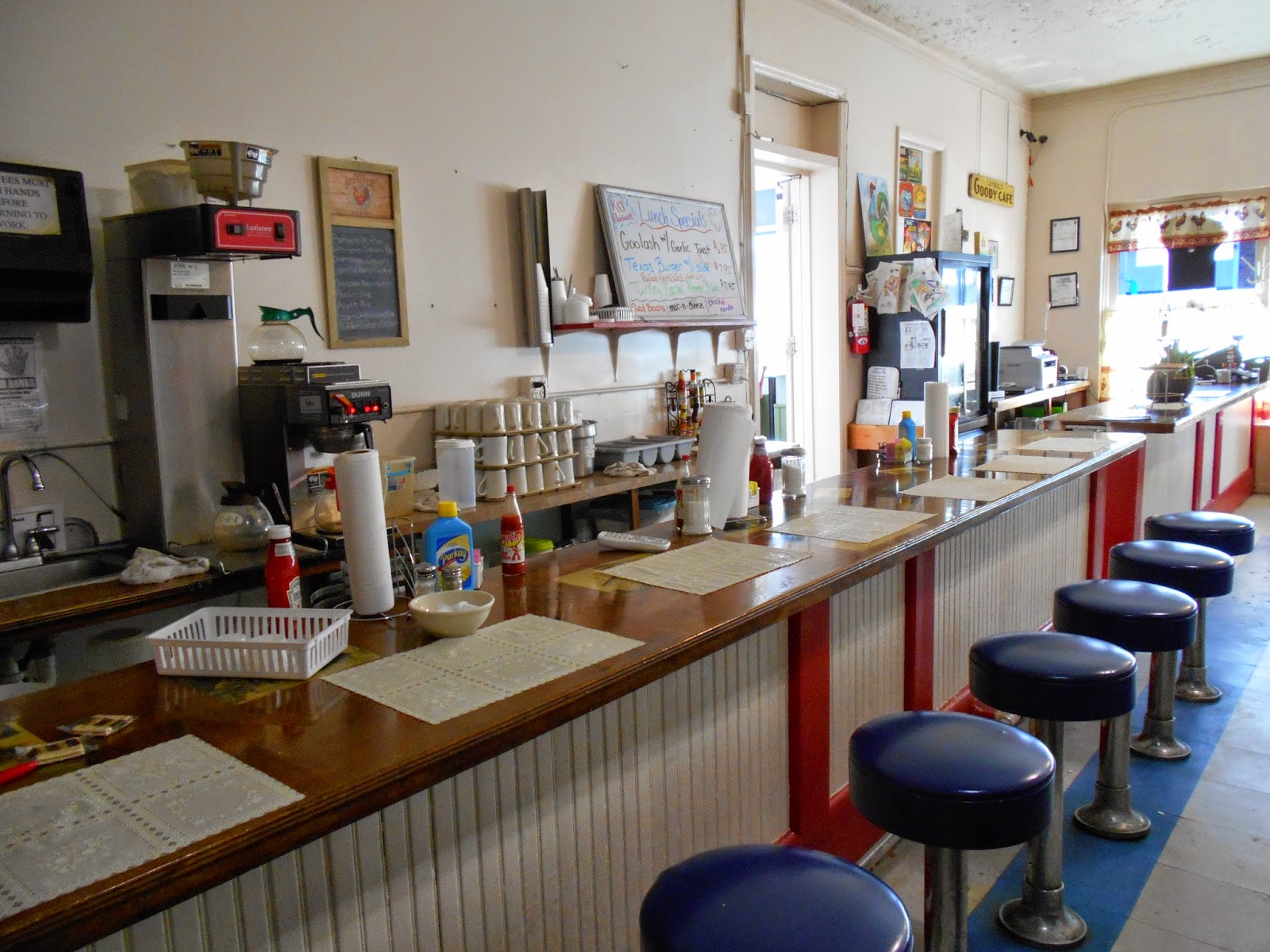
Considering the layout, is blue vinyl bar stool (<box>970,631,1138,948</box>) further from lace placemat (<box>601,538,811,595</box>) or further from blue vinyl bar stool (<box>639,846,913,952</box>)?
blue vinyl bar stool (<box>639,846,913,952</box>)

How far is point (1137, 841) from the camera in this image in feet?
8.66

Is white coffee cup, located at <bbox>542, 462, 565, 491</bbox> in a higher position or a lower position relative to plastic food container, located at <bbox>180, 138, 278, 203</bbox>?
lower

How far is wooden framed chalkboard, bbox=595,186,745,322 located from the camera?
4.51 m

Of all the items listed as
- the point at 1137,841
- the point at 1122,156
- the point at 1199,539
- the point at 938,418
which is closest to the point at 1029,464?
the point at 938,418

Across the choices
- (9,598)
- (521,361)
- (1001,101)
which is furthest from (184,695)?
(1001,101)

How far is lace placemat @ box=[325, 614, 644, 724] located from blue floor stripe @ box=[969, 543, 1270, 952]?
1.38 m

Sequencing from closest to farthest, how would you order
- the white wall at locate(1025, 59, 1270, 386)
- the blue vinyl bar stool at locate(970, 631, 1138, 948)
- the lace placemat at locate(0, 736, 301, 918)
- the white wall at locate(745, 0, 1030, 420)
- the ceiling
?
the lace placemat at locate(0, 736, 301, 918) < the blue vinyl bar stool at locate(970, 631, 1138, 948) < the white wall at locate(745, 0, 1030, 420) < the ceiling < the white wall at locate(1025, 59, 1270, 386)

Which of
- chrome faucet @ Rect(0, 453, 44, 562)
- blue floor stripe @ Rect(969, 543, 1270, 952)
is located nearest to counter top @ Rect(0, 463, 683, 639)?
chrome faucet @ Rect(0, 453, 44, 562)

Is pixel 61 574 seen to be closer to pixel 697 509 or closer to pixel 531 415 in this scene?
pixel 531 415

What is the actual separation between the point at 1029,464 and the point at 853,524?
1.24 m

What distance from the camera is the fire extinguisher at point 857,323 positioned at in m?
6.24

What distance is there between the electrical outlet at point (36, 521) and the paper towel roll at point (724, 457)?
1.96 metres

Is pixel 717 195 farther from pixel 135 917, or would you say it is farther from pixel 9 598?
pixel 135 917

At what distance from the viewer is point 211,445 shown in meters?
2.93
